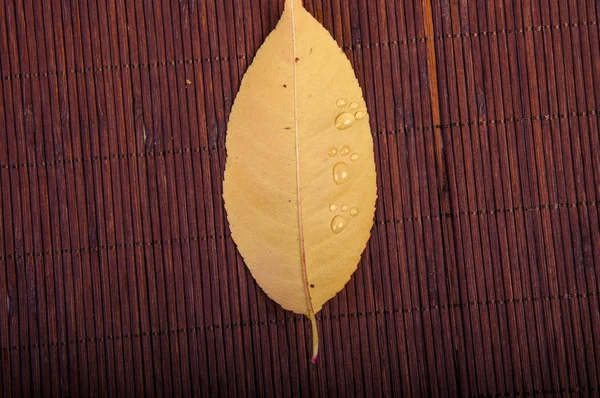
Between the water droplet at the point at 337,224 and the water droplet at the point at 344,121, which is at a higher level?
the water droplet at the point at 344,121

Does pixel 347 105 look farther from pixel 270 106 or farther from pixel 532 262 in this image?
pixel 532 262

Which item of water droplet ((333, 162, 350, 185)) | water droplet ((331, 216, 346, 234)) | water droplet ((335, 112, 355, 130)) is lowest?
water droplet ((331, 216, 346, 234))

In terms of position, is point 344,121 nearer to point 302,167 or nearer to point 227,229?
point 302,167

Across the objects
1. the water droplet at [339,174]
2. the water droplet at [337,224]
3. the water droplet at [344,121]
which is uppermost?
the water droplet at [344,121]

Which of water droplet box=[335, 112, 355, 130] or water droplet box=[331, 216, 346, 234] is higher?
water droplet box=[335, 112, 355, 130]

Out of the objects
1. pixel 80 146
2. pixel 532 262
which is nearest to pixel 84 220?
pixel 80 146
